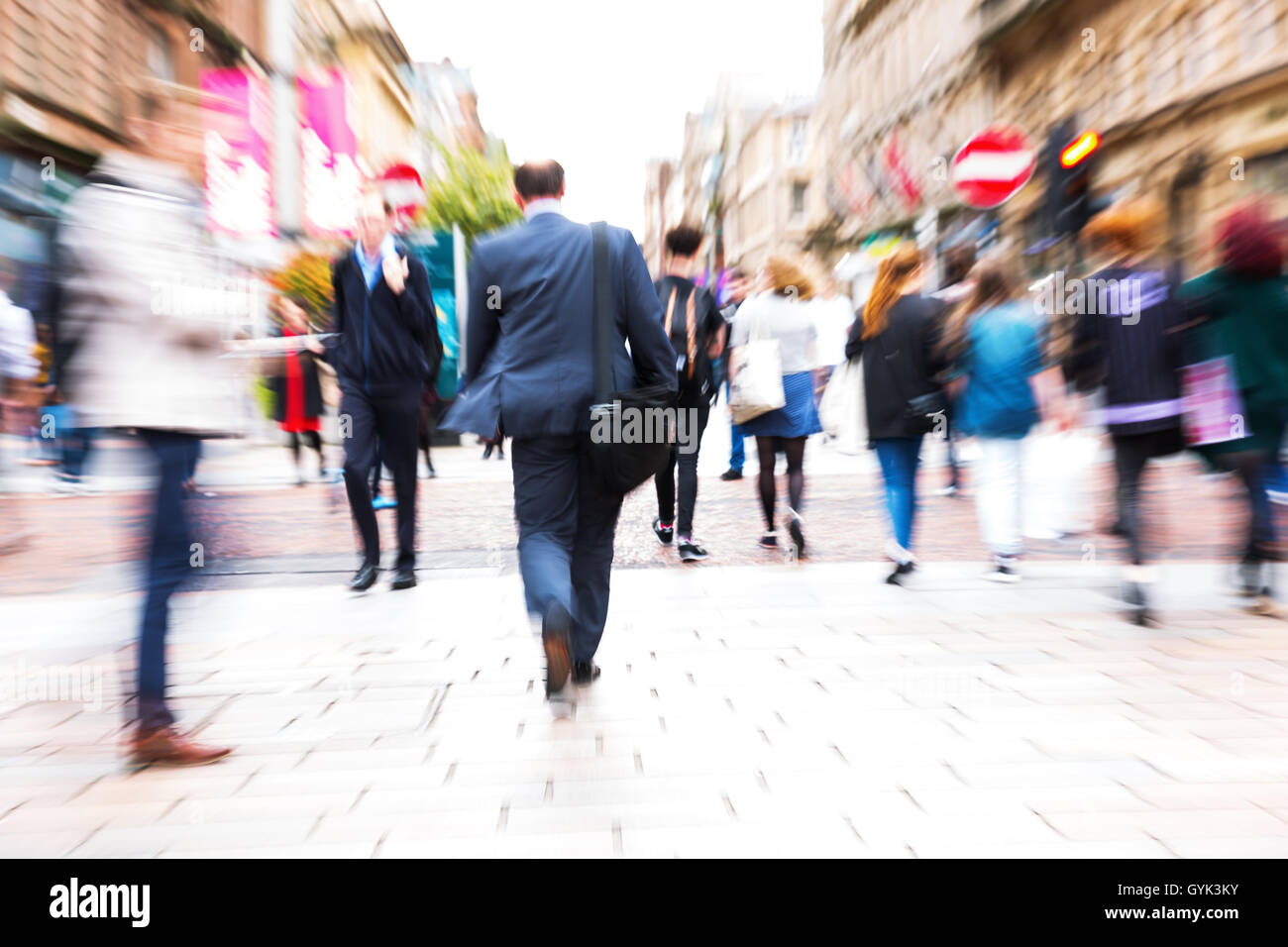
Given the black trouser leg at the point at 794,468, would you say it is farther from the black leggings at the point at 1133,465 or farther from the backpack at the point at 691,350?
the black leggings at the point at 1133,465

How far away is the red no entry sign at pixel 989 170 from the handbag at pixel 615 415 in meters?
12.8

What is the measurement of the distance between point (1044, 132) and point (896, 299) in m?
18.0

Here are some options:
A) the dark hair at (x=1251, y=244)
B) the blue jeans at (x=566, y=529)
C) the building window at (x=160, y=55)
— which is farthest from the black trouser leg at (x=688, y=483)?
the building window at (x=160, y=55)

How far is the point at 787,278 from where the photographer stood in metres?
6.21

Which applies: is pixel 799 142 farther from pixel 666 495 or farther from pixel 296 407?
Result: pixel 666 495

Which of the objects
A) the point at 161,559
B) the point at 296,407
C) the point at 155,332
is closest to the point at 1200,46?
the point at 296,407

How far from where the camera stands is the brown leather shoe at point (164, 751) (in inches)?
111

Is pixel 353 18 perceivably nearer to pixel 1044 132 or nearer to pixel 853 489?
pixel 1044 132

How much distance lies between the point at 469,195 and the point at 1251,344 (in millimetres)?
29484

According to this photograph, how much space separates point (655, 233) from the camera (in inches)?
4963

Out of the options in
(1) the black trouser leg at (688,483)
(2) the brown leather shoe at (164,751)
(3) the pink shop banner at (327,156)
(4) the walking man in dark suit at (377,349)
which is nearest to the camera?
(2) the brown leather shoe at (164,751)

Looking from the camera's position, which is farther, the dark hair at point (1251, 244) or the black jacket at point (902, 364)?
the black jacket at point (902, 364)

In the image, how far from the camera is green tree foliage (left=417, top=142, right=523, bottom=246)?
30.4m

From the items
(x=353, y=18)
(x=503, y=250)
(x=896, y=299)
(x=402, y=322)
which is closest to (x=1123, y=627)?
(x=896, y=299)
